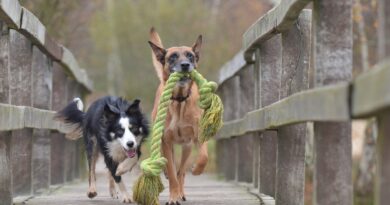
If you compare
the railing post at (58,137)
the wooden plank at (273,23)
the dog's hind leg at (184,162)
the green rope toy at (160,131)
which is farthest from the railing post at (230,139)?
the green rope toy at (160,131)

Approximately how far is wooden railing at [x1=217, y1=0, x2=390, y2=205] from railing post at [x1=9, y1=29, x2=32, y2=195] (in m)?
1.86

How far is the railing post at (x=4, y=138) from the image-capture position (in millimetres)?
5969

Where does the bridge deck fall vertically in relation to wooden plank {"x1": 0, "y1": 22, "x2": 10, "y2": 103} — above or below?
below

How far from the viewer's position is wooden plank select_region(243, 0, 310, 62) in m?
5.33

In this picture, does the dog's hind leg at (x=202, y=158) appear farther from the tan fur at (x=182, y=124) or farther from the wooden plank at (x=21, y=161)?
the wooden plank at (x=21, y=161)

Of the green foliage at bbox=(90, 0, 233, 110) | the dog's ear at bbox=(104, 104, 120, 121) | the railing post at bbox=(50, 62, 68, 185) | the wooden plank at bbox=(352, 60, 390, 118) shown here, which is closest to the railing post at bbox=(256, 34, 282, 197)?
the dog's ear at bbox=(104, 104, 120, 121)

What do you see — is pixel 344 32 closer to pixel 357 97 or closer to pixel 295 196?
pixel 357 97

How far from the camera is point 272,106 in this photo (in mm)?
5891

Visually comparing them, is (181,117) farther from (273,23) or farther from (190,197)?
(273,23)

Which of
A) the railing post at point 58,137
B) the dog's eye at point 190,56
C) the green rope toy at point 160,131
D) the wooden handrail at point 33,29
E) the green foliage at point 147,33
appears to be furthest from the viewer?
the green foliage at point 147,33

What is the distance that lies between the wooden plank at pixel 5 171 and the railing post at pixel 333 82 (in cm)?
233

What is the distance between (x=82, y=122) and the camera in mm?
8383

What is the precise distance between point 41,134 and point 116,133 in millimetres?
1479

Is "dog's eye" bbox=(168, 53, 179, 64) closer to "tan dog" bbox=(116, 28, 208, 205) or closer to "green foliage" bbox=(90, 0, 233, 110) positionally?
"tan dog" bbox=(116, 28, 208, 205)
